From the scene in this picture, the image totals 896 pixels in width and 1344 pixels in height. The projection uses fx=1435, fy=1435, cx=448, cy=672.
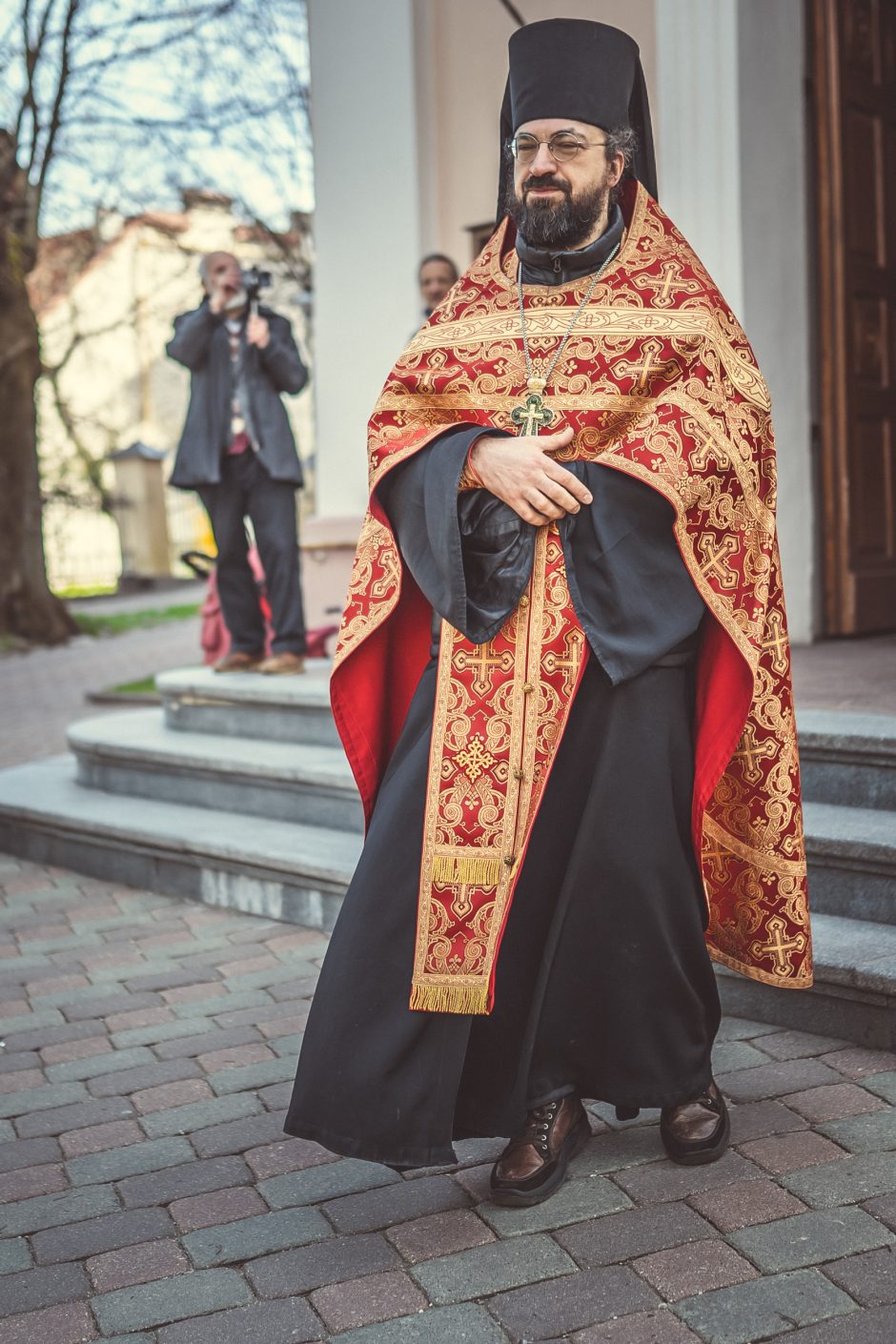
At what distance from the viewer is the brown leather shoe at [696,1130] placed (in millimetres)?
2947

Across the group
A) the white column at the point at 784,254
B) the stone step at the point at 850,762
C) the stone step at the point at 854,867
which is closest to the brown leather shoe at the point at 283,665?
the white column at the point at 784,254

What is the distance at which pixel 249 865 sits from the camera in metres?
5.27

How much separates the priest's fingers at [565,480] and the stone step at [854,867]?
5.38 feet

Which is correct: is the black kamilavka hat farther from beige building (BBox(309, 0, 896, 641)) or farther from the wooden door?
the wooden door

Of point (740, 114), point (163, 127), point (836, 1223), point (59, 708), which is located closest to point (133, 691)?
point (59, 708)

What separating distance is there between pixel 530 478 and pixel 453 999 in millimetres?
1000

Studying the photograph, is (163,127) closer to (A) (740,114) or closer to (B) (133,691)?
(B) (133,691)

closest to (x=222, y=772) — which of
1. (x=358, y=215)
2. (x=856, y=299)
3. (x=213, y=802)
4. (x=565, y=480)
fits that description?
(x=213, y=802)

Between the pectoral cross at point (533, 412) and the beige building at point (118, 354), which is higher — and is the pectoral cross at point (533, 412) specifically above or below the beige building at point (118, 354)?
below

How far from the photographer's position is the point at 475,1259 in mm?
2621

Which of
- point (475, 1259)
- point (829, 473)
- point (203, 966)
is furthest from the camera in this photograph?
point (829, 473)

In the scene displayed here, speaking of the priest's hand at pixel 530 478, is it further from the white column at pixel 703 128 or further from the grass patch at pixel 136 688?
the grass patch at pixel 136 688

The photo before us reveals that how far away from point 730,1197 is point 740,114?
17.5 feet

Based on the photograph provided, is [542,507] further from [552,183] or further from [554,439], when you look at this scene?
[552,183]
